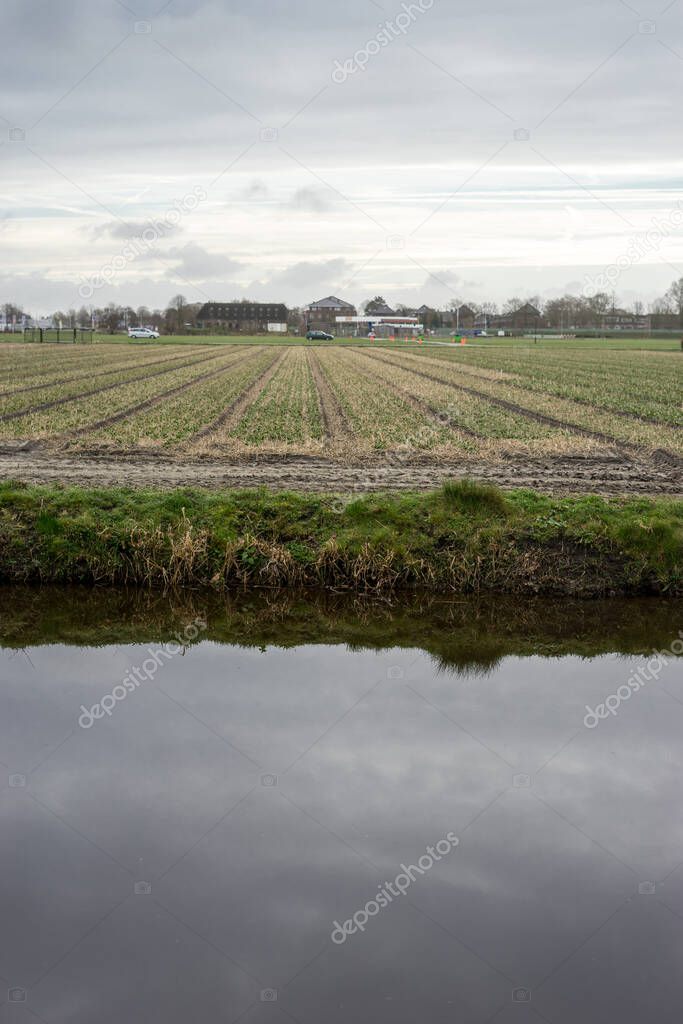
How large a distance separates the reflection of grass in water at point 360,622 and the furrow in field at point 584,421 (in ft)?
33.2

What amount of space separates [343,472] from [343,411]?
433 inches

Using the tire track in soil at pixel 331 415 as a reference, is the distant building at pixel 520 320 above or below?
above

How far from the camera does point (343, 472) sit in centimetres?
1817

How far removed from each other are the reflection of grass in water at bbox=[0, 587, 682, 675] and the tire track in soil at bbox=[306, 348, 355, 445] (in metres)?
9.15

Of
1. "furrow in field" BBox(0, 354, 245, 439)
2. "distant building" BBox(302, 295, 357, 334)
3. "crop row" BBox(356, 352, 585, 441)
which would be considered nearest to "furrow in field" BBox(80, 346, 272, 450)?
"furrow in field" BBox(0, 354, 245, 439)

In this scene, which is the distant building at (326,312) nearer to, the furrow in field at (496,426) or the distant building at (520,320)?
the distant building at (520,320)

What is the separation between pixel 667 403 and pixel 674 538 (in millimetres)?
20500

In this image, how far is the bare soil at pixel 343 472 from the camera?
17.0 meters

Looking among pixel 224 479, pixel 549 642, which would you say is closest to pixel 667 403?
pixel 224 479

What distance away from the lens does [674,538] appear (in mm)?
14039

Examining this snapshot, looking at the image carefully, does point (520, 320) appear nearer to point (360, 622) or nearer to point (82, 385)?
point (82, 385)

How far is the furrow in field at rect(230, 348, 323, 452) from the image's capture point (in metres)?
21.7

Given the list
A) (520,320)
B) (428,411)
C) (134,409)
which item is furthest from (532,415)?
(520,320)

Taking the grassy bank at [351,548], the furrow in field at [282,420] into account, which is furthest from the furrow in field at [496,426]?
the grassy bank at [351,548]
